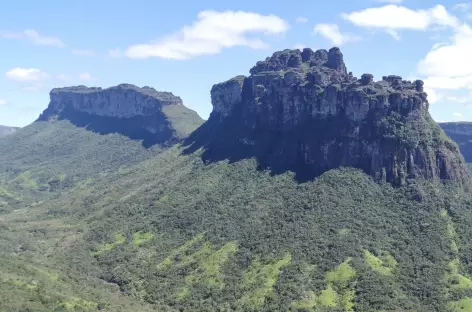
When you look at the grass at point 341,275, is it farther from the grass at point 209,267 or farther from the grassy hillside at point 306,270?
the grass at point 209,267

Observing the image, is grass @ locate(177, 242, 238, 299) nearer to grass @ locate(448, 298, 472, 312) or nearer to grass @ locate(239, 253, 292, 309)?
grass @ locate(239, 253, 292, 309)

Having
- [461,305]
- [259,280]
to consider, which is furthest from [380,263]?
[259,280]

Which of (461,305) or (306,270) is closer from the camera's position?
(461,305)

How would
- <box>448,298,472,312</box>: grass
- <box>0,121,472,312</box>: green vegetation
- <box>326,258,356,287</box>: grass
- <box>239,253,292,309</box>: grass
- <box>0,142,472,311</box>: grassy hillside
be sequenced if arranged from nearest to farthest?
<box>448,298,472,312</box>: grass → <box>0,121,472,312</box>: green vegetation → <box>0,142,472,311</box>: grassy hillside → <box>239,253,292,309</box>: grass → <box>326,258,356,287</box>: grass

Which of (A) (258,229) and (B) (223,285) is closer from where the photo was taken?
(B) (223,285)

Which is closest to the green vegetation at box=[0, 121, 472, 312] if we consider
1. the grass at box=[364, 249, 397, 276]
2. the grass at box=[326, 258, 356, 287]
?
the grass at box=[326, 258, 356, 287]

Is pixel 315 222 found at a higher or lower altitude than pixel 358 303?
higher

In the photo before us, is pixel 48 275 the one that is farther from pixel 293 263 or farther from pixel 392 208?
pixel 392 208

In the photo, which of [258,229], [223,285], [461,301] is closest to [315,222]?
[258,229]

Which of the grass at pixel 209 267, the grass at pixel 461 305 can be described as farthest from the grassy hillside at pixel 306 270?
the grass at pixel 209 267

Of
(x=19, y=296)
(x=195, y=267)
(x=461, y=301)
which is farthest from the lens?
(x=195, y=267)

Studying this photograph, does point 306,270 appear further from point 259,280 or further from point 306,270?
point 259,280
